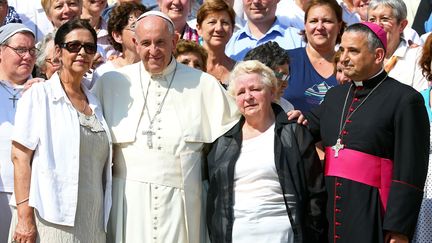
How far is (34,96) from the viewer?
6.97m

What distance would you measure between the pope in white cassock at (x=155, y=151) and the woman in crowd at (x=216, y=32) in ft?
5.08

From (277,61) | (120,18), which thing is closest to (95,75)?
(120,18)

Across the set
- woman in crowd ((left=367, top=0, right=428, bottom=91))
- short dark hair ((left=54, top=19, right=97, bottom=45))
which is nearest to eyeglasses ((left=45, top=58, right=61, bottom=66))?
short dark hair ((left=54, top=19, right=97, bottom=45))

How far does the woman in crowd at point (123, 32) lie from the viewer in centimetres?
865

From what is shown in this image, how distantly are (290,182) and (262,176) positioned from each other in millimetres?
184

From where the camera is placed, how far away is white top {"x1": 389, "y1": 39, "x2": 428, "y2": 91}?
8.87 meters

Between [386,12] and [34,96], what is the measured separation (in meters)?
3.40

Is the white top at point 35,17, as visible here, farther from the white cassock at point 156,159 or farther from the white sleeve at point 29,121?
the white sleeve at point 29,121

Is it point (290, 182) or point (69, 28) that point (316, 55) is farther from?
point (69, 28)

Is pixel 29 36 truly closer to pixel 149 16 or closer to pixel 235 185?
pixel 149 16

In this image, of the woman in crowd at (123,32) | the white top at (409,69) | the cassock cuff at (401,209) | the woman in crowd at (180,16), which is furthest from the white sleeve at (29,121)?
the white top at (409,69)

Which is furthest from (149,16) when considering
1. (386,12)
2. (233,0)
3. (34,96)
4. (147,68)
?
(233,0)

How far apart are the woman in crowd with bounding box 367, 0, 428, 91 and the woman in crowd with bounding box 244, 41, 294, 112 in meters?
1.38

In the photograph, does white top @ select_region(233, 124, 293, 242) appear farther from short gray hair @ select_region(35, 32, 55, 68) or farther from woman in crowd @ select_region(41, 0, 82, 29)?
woman in crowd @ select_region(41, 0, 82, 29)
